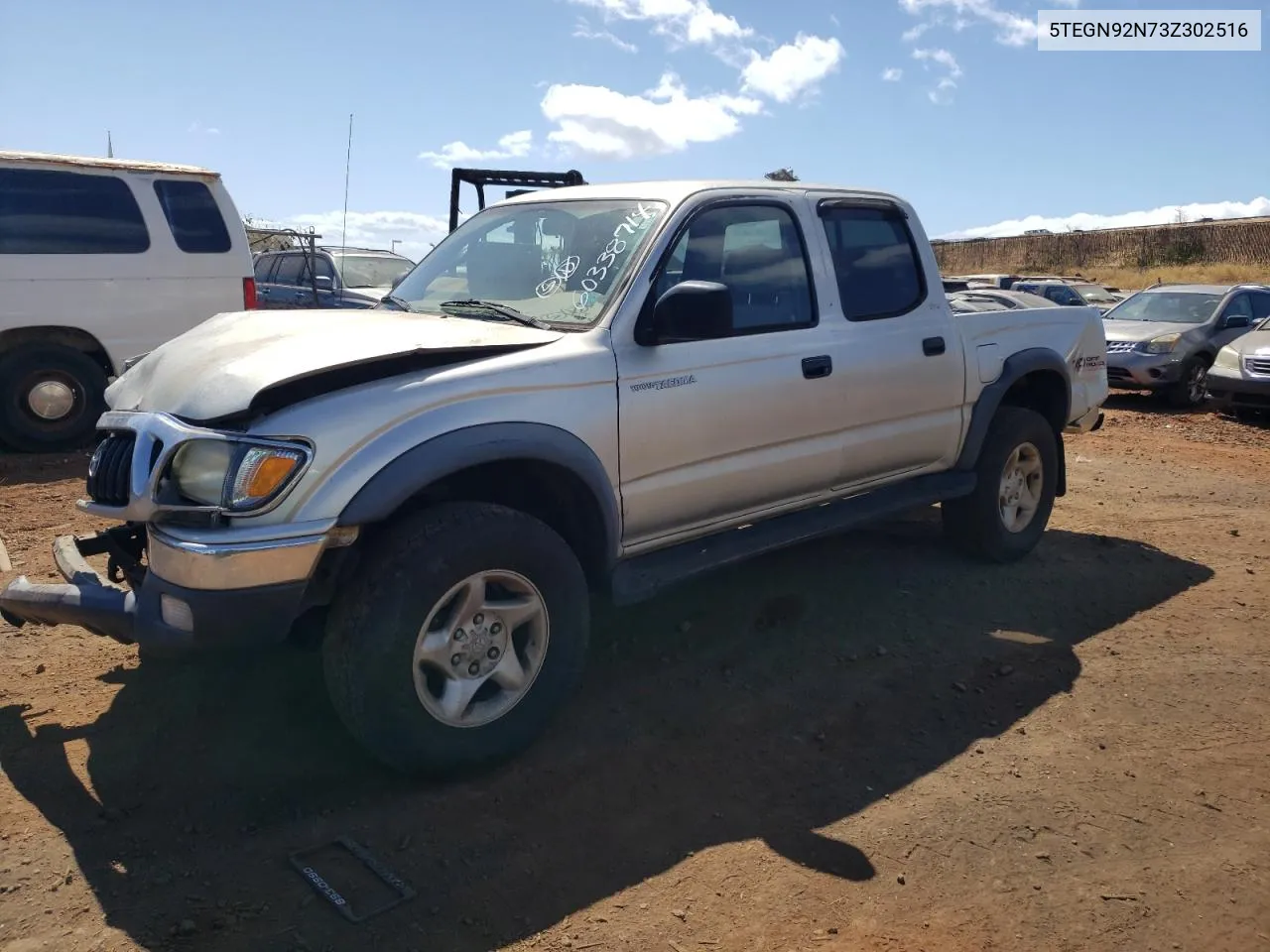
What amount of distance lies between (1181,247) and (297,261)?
137 ft

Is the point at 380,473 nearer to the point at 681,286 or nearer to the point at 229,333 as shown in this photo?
the point at 229,333

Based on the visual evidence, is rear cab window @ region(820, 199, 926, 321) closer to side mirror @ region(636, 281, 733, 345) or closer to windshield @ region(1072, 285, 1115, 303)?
side mirror @ region(636, 281, 733, 345)

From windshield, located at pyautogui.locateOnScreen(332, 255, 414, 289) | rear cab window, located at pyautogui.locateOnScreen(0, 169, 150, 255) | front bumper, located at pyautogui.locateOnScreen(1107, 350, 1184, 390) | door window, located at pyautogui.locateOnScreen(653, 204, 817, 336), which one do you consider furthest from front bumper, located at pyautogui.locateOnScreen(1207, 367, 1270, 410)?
rear cab window, located at pyautogui.locateOnScreen(0, 169, 150, 255)

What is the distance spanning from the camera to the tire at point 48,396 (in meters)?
7.98

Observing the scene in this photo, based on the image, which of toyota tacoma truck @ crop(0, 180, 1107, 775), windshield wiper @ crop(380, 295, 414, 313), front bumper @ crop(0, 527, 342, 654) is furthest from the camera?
windshield wiper @ crop(380, 295, 414, 313)

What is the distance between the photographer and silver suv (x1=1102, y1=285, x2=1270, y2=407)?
43.8 ft

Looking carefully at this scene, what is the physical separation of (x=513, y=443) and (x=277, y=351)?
788mm

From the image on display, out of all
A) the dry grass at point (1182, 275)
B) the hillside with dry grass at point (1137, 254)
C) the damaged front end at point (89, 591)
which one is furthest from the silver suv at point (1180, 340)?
the hillside with dry grass at point (1137, 254)

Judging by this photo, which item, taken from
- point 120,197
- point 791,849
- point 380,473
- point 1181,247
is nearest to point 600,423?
point 380,473

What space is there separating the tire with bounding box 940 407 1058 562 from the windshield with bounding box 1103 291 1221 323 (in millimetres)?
9618

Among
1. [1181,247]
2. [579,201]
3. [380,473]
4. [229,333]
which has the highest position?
[1181,247]

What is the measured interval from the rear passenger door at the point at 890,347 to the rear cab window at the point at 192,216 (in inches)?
228

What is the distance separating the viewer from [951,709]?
4121 mm

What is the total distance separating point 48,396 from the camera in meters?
8.13
